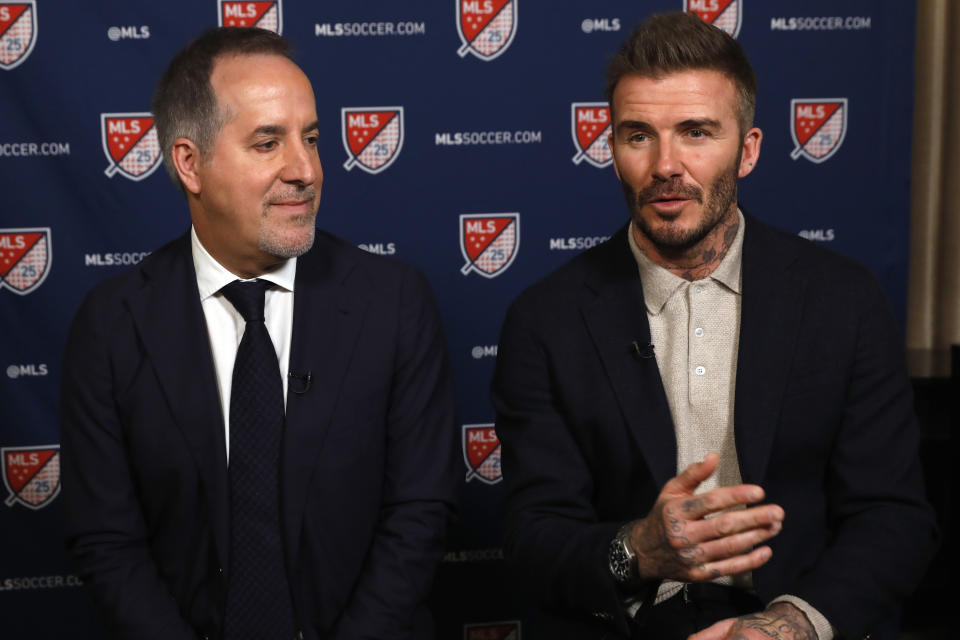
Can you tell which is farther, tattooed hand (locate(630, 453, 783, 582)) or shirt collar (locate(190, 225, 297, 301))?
shirt collar (locate(190, 225, 297, 301))

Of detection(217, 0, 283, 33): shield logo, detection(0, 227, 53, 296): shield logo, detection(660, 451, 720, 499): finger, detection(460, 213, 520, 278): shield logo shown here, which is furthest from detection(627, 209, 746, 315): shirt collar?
detection(0, 227, 53, 296): shield logo

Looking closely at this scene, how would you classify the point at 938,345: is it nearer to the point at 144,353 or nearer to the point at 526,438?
the point at 526,438

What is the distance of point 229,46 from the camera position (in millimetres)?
1983

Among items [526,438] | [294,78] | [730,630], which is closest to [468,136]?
[294,78]

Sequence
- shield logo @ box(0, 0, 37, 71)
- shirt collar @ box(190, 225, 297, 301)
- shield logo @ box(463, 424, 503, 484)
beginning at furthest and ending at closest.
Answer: shield logo @ box(463, 424, 503, 484)
shield logo @ box(0, 0, 37, 71)
shirt collar @ box(190, 225, 297, 301)

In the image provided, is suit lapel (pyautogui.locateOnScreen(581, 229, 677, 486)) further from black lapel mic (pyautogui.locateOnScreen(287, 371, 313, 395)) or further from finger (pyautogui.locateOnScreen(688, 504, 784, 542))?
black lapel mic (pyautogui.locateOnScreen(287, 371, 313, 395))

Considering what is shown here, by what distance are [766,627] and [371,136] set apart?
6.12 ft

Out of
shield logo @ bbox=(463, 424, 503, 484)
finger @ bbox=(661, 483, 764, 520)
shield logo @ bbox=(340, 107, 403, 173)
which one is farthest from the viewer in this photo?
shield logo @ bbox=(463, 424, 503, 484)

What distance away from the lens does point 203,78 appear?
198 cm

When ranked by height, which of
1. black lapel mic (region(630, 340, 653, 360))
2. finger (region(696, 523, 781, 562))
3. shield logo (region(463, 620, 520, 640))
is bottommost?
shield logo (region(463, 620, 520, 640))

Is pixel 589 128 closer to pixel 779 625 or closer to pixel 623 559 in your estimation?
pixel 623 559

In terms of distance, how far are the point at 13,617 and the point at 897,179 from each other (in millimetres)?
3065

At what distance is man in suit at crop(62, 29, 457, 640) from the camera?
1910mm

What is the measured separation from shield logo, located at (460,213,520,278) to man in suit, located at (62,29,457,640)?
3.26ft
